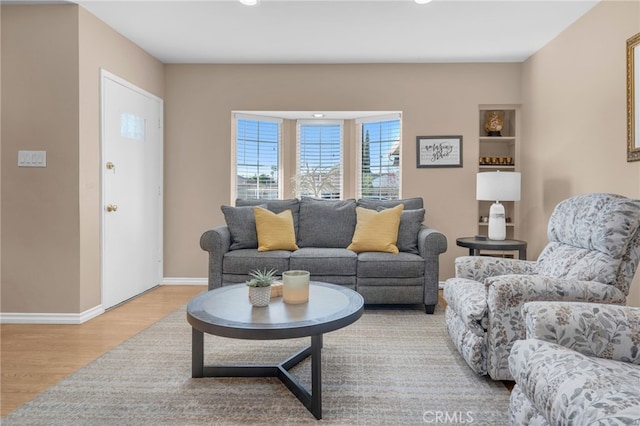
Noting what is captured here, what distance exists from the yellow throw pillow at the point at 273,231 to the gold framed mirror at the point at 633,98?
2.71 m

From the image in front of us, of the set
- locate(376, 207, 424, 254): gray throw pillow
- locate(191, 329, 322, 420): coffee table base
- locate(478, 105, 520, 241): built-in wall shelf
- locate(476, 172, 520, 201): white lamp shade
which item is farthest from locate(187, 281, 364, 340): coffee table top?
locate(478, 105, 520, 241): built-in wall shelf

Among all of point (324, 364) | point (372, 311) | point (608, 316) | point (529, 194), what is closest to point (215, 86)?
point (372, 311)

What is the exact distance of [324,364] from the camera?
2.26 meters

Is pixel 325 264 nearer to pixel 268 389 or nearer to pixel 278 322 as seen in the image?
pixel 268 389

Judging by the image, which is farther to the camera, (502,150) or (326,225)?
(502,150)

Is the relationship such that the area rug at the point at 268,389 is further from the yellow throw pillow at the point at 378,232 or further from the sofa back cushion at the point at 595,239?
the yellow throw pillow at the point at 378,232

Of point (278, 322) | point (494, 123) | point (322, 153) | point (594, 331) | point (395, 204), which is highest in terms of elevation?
point (494, 123)

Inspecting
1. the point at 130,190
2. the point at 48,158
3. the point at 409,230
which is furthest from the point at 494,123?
the point at 48,158

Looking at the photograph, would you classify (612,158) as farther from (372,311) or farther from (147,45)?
(147,45)

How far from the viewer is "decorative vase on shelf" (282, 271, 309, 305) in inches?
81.5

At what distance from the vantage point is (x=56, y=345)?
258 cm

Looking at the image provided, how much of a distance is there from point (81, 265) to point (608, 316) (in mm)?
3453

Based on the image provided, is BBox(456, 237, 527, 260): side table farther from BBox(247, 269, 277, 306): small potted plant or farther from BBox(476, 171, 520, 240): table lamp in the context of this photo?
BBox(247, 269, 277, 306): small potted plant

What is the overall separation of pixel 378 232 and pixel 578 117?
6.38 ft
